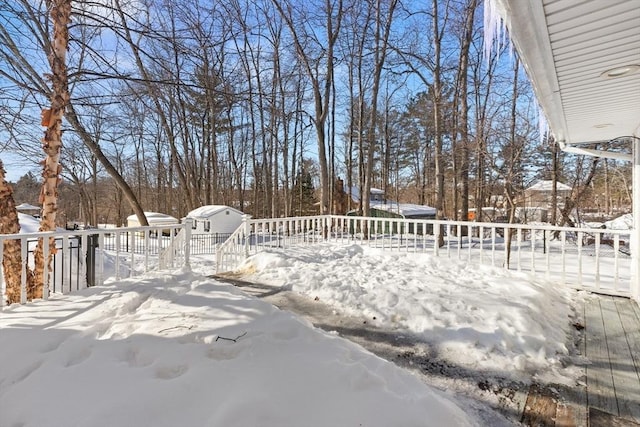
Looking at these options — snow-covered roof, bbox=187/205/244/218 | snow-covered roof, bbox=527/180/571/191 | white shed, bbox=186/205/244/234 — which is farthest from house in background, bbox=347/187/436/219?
snow-covered roof, bbox=187/205/244/218

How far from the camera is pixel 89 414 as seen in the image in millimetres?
1404

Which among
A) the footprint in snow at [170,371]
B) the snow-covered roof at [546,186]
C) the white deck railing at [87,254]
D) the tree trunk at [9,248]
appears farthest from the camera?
the snow-covered roof at [546,186]

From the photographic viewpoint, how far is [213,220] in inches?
615

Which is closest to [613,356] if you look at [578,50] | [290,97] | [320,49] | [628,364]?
[628,364]

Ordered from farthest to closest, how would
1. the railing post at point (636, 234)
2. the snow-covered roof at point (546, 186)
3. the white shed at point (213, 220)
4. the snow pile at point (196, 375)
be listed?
the white shed at point (213, 220) < the snow-covered roof at point (546, 186) < the railing post at point (636, 234) < the snow pile at point (196, 375)

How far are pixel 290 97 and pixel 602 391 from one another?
50.1 ft

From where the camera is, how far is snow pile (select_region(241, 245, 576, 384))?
8.00 feet

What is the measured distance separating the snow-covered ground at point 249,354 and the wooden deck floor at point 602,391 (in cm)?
15

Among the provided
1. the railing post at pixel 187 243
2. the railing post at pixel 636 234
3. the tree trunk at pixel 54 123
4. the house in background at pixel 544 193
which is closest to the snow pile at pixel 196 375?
the railing post at pixel 187 243

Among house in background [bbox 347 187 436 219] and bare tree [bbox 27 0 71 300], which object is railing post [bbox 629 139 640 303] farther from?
house in background [bbox 347 187 436 219]

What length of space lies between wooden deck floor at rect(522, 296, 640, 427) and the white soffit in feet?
6.88

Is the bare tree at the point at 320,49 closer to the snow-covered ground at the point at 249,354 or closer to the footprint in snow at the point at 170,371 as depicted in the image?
the snow-covered ground at the point at 249,354

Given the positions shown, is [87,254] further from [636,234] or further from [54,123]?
[636,234]

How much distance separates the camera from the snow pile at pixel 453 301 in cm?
244
